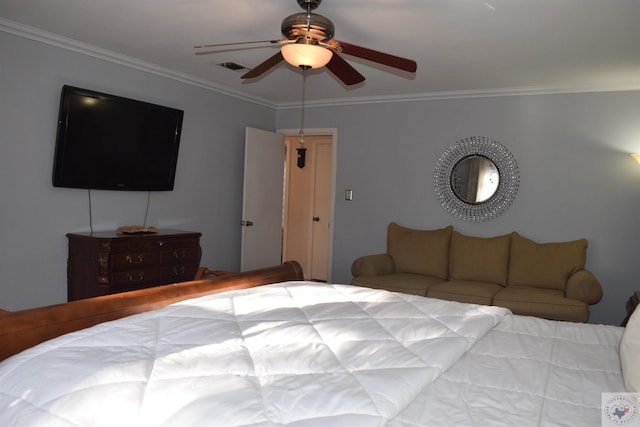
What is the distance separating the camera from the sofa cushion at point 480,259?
4797 millimetres

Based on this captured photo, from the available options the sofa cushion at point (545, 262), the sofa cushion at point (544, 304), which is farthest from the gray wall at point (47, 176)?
the sofa cushion at point (545, 262)

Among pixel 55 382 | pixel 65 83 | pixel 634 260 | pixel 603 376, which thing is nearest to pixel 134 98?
pixel 65 83

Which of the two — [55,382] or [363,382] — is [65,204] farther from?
[363,382]

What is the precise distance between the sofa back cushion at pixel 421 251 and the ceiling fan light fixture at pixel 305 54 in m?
2.88

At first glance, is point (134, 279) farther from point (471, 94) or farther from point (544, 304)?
point (471, 94)

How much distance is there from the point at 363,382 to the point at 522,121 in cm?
433

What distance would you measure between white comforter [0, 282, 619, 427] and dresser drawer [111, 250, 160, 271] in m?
2.02

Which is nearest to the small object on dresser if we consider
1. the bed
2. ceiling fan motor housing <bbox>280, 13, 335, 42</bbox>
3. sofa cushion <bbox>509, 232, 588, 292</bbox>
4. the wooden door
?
the bed

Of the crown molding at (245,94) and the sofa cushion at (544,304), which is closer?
the crown molding at (245,94)

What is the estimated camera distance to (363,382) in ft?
4.38

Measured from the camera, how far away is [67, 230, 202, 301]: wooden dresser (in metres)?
3.71

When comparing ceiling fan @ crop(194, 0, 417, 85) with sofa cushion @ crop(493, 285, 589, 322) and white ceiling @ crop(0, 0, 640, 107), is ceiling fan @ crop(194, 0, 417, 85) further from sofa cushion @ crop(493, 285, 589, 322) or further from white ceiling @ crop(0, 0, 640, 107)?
sofa cushion @ crop(493, 285, 589, 322)

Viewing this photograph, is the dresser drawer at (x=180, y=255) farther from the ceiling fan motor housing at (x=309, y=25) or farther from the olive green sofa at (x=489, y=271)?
the ceiling fan motor housing at (x=309, y=25)

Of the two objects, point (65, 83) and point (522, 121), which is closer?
point (65, 83)
